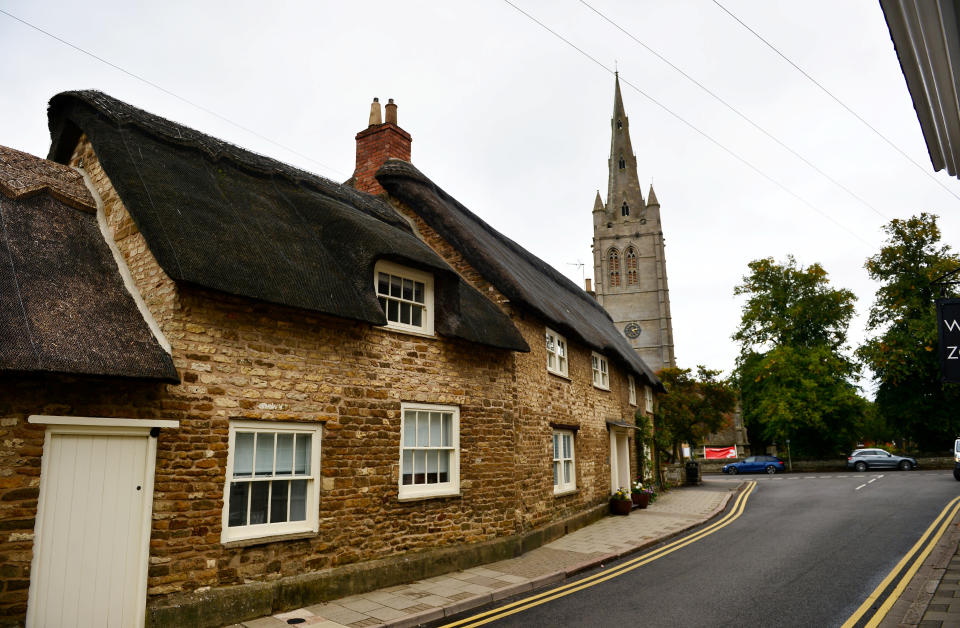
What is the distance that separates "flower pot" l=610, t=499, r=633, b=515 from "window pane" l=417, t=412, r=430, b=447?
873 centimetres

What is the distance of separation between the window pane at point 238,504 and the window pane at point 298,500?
2.09 ft

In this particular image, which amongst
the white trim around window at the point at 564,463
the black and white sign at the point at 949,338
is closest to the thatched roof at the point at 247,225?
the white trim around window at the point at 564,463

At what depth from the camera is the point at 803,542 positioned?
11188 mm

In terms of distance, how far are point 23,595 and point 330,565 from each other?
3.42m

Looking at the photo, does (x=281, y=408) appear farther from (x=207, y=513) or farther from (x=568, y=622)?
(x=568, y=622)

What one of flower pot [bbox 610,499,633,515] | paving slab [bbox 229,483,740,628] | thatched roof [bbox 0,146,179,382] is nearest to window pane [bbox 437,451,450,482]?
paving slab [bbox 229,483,740,628]

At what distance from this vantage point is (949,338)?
6520 mm

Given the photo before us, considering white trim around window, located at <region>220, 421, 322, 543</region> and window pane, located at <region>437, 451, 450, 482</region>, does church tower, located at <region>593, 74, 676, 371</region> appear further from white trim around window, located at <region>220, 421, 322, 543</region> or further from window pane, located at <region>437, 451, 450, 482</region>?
white trim around window, located at <region>220, 421, 322, 543</region>

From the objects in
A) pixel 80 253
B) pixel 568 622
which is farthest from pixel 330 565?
pixel 80 253

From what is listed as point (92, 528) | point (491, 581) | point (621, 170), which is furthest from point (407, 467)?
point (621, 170)

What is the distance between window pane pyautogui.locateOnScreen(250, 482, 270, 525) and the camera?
24.3 feet

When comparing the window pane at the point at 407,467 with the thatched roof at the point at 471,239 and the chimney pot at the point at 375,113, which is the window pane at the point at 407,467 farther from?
the chimney pot at the point at 375,113

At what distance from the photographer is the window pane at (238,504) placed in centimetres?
720

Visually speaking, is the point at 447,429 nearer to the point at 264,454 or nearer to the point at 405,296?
the point at 405,296
